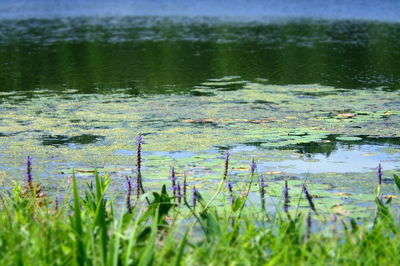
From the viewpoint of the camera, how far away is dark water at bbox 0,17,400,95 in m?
9.33

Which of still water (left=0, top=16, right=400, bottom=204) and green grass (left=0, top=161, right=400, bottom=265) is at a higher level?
green grass (left=0, top=161, right=400, bottom=265)

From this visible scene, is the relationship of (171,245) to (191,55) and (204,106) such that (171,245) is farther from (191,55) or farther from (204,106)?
(191,55)

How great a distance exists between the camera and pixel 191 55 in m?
12.9

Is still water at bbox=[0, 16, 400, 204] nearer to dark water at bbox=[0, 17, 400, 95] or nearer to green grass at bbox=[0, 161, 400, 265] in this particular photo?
dark water at bbox=[0, 17, 400, 95]

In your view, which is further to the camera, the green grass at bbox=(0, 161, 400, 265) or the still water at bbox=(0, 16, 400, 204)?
the still water at bbox=(0, 16, 400, 204)

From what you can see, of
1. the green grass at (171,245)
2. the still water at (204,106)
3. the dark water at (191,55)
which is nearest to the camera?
the green grass at (171,245)

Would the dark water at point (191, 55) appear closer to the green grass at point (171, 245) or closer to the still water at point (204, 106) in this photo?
the still water at point (204, 106)

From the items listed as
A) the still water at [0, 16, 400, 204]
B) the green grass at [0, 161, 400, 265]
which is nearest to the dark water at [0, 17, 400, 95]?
the still water at [0, 16, 400, 204]

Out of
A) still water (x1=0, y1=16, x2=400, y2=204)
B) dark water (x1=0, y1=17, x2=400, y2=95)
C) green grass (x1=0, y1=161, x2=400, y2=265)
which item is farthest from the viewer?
dark water (x1=0, y1=17, x2=400, y2=95)

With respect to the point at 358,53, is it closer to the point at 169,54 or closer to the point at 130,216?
the point at 169,54

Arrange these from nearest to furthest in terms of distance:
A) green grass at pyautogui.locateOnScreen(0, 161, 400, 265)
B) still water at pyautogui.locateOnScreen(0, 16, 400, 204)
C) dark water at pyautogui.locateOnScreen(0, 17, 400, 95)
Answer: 1. green grass at pyautogui.locateOnScreen(0, 161, 400, 265)
2. still water at pyautogui.locateOnScreen(0, 16, 400, 204)
3. dark water at pyautogui.locateOnScreen(0, 17, 400, 95)

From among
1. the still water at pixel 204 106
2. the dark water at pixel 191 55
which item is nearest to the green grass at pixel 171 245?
the still water at pixel 204 106

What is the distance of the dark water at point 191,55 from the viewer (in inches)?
367

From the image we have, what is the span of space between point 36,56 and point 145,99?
5.63 m
